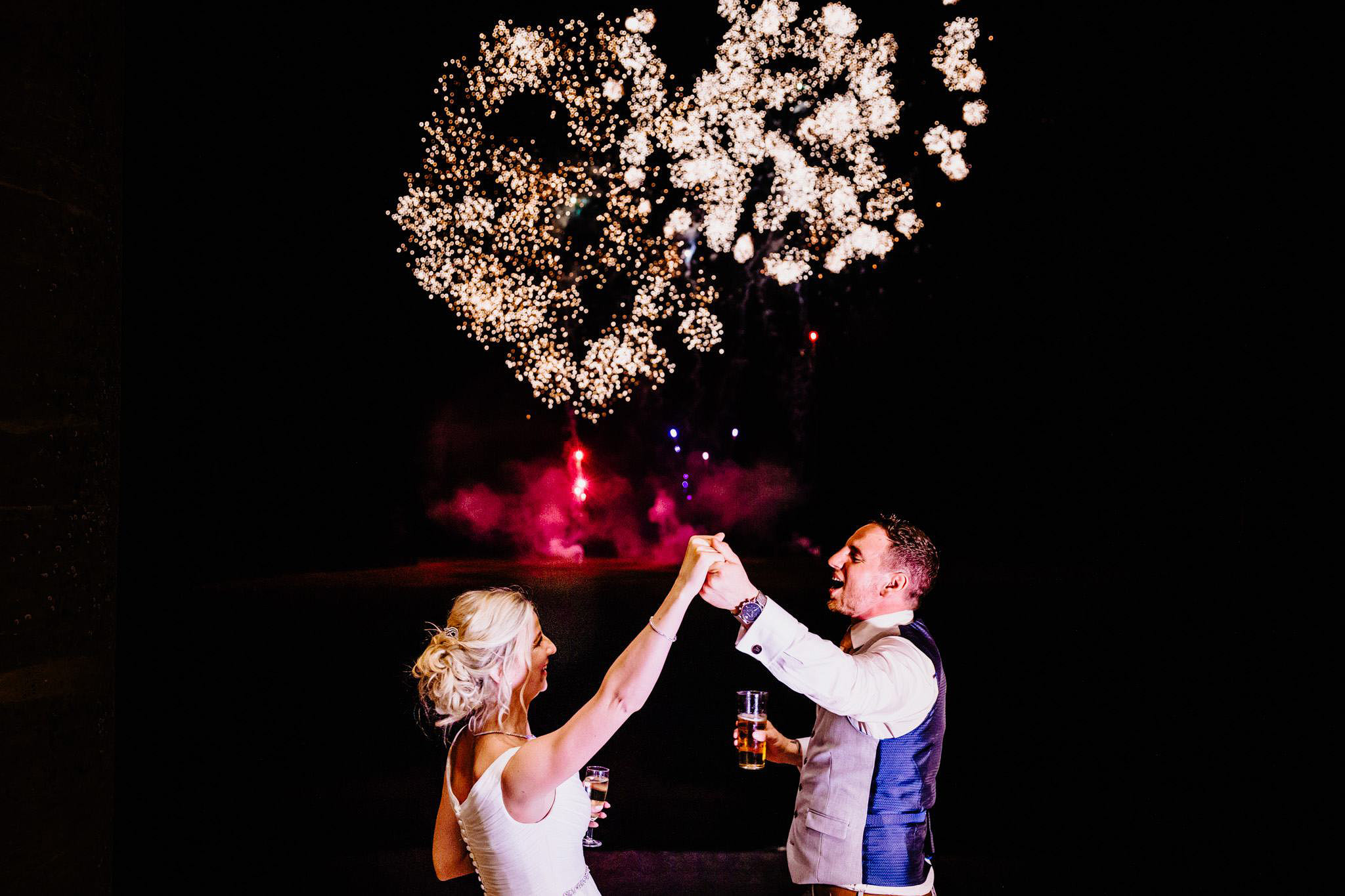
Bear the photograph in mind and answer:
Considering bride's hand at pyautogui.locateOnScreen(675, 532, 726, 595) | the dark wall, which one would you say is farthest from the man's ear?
the dark wall

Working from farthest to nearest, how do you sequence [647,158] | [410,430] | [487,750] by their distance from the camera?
[410,430] < [647,158] < [487,750]

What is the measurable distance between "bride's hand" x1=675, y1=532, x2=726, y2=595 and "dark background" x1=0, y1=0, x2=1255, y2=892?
1.28 meters

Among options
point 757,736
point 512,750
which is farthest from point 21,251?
point 757,736

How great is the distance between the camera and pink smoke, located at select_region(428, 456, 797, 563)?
8516 mm

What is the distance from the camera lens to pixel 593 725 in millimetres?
1449

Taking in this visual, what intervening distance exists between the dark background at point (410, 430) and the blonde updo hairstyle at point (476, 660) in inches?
32.0

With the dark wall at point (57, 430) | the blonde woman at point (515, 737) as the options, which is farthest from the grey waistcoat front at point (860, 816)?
the dark wall at point (57, 430)

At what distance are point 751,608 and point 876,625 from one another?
0.43 meters

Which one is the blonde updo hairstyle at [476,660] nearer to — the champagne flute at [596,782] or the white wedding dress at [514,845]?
the white wedding dress at [514,845]

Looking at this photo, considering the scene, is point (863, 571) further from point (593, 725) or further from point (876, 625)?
point (593, 725)

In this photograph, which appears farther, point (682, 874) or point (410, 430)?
point (410, 430)

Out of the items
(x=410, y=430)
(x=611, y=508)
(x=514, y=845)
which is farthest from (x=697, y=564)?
(x=611, y=508)

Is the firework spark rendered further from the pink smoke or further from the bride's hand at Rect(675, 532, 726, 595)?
the bride's hand at Rect(675, 532, 726, 595)

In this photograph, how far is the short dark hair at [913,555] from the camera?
2104 mm
